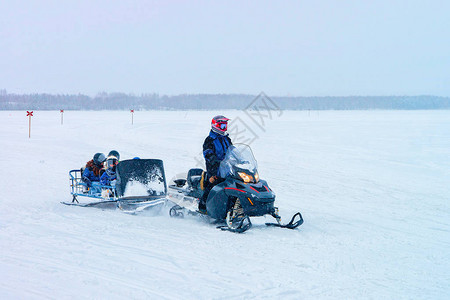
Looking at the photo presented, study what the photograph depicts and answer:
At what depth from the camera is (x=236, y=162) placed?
21.3 feet

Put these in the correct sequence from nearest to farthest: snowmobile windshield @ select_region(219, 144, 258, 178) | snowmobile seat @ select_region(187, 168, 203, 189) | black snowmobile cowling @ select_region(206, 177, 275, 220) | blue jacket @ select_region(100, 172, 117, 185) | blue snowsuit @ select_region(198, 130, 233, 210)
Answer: black snowmobile cowling @ select_region(206, 177, 275, 220) → snowmobile windshield @ select_region(219, 144, 258, 178) → blue snowsuit @ select_region(198, 130, 233, 210) → snowmobile seat @ select_region(187, 168, 203, 189) → blue jacket @ select_region(100, 172, 117, 185)

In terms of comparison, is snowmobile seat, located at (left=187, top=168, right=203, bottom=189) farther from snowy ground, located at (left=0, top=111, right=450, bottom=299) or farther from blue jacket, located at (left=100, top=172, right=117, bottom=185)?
blue jacket, located at (left=100, top=172, right=117, bottom=185)

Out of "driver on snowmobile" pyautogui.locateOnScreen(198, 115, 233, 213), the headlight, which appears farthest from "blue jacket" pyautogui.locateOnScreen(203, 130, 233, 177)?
the headlight

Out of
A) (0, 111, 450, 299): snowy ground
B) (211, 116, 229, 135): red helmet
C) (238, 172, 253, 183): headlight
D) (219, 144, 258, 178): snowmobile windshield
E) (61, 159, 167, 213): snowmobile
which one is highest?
(211, 116, 229, 135): red helmet

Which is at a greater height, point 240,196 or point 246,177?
point 246,177

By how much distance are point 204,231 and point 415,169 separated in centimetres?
943

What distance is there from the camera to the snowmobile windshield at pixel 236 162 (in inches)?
254

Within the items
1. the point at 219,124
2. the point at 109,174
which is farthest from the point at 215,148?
the point at 109,174

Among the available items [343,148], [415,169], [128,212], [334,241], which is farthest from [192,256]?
[343,148]

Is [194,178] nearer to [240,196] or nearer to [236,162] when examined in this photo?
[236,162]

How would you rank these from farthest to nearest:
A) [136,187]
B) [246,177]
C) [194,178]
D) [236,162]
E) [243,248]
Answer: [136,187], [194,178], [236,162], [246,177], [243,248]

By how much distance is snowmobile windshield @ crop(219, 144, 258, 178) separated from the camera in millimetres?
6461

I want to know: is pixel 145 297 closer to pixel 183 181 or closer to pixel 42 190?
pixel 183 181

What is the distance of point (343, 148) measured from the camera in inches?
742
